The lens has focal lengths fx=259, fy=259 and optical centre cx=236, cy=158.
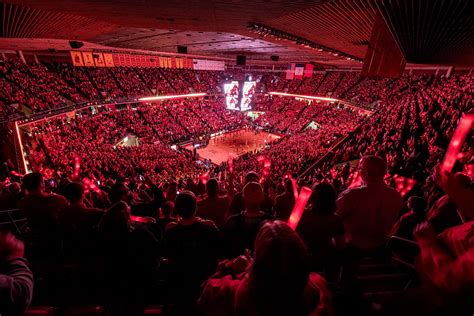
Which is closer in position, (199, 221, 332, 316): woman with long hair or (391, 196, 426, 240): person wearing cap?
(199, 221, 332, 316): woman with long hair

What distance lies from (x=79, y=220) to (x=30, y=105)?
2153cm

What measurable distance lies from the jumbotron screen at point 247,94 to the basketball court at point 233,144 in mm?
4546

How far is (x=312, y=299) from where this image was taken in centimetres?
123

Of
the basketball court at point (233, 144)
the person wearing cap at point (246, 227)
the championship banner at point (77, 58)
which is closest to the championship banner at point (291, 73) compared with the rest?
the basketball court at point (233, 144)

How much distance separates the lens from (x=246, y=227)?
249 cm

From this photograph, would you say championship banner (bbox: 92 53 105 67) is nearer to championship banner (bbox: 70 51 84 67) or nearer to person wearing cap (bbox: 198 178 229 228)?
championship banner (bbox: 70 51 84 67)

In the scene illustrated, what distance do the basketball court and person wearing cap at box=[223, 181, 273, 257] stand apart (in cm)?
2367

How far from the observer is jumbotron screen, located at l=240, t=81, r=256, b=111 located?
30.6 meters

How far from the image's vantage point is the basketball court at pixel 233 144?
2842 centimetres

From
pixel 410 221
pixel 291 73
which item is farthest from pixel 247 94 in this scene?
pixel 410 221

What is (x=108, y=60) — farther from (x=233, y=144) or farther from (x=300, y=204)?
(x=300, y=204)

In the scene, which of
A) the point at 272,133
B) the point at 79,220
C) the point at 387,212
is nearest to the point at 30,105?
the point at 79,220

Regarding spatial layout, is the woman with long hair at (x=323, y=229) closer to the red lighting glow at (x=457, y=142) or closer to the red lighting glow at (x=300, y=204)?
the red lighting glow at (x=300, y=204)

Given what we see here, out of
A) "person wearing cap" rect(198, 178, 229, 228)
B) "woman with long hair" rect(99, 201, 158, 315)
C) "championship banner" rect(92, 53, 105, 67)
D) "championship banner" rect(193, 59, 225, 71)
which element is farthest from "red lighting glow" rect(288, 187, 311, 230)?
"championship banner" rect(193, 59, 225, 71)
